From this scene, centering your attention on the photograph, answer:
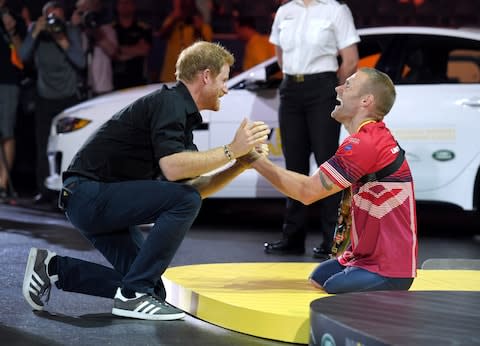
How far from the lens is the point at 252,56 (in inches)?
384

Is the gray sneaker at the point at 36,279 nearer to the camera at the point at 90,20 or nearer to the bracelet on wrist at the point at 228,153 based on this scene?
the bracelet on wrist at the point at 228,153

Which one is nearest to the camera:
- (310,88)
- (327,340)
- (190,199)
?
(327,340)

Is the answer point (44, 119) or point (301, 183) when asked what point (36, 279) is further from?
point (44, 119)

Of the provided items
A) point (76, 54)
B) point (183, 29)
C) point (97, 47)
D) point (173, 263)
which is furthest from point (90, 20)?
point (173, 263)

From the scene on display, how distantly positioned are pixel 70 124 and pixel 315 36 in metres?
2.71

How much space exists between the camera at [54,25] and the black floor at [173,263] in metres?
1.71

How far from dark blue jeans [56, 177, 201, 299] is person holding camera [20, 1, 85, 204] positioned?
16.5ft

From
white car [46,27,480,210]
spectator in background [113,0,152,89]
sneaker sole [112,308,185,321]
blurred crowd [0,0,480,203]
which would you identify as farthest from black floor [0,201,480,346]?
spectator in background [113,0,152,89]

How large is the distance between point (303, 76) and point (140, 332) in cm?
289

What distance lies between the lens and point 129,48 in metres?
10.9

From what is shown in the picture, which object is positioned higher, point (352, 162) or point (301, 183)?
point (352, 162)

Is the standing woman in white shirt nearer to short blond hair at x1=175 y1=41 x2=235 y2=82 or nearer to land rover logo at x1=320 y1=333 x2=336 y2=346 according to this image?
short blond hair at x1=175 y1=41 x2=235 y2=82

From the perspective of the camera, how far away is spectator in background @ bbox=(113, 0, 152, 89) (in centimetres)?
1088

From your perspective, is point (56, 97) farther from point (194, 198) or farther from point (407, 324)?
point (407, 324)
